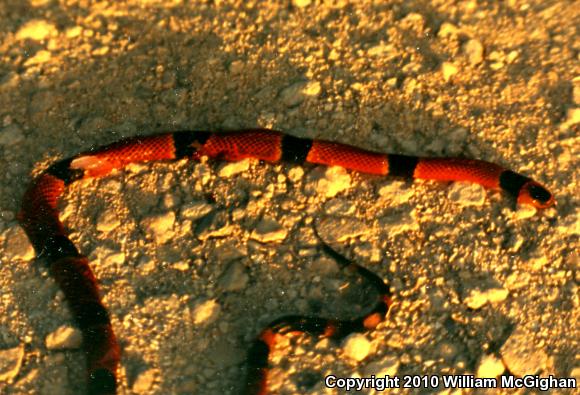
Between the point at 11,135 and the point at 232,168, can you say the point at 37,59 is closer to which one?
the point at 11,135

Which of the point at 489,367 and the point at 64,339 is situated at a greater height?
the point at 64,339

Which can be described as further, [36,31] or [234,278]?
[36,31]

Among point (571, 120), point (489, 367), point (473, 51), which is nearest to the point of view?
point (489, 367)

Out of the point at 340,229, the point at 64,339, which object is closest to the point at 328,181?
the point at 340,229

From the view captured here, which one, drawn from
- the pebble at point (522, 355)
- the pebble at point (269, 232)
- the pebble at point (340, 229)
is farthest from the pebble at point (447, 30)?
the pebble at point (522, 355)

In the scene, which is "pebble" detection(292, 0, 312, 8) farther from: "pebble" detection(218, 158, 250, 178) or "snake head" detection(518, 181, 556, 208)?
"snake head" detection(518, 181, 556, 208)

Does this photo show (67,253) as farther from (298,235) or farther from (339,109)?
(339,109)
